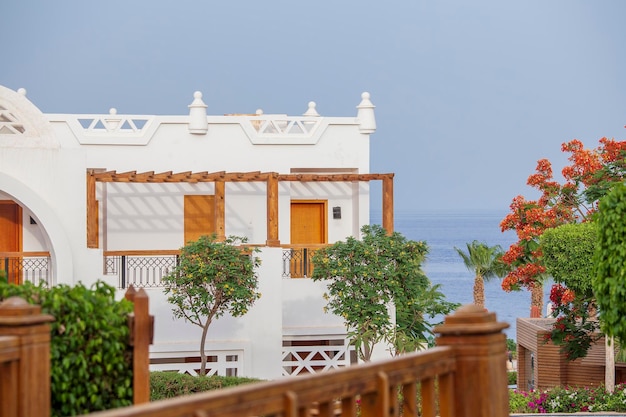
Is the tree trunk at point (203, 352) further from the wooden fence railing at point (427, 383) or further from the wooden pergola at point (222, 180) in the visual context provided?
the wooden fence railing at point (427, 383)

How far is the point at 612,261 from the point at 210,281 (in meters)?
8.76

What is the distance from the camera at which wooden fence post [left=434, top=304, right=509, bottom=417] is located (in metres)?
5.75

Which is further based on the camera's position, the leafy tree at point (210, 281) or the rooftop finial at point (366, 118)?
the rooftop finial at point (366, 118)

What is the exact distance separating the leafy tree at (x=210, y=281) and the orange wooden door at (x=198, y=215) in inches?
143

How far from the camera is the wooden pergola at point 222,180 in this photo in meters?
23.0

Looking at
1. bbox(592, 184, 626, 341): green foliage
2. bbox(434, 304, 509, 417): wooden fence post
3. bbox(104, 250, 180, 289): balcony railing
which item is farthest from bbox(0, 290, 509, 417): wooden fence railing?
bbox(104, 250, 180, 289): balcony railing

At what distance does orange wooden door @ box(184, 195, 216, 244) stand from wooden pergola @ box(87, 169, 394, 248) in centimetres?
107

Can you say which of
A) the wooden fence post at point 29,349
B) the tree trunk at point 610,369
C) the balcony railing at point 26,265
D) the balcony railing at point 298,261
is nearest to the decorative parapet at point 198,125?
the balcony railing at point 298,261

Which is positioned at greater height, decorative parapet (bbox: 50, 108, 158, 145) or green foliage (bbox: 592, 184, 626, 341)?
decorative parapet (bbox: 50, 108, 158, 145)

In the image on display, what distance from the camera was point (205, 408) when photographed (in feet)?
14.8

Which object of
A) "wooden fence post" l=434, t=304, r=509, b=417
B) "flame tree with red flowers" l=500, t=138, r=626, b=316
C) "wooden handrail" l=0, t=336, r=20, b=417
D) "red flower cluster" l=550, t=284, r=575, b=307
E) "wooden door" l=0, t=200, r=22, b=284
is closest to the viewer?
"wooden handrail" l=0, t=336, r=20, b=417

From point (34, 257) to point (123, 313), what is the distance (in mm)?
17005

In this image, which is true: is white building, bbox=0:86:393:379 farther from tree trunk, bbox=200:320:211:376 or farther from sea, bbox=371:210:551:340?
sea, bbox=371:210:551:340

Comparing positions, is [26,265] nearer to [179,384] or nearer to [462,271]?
[179,384]
